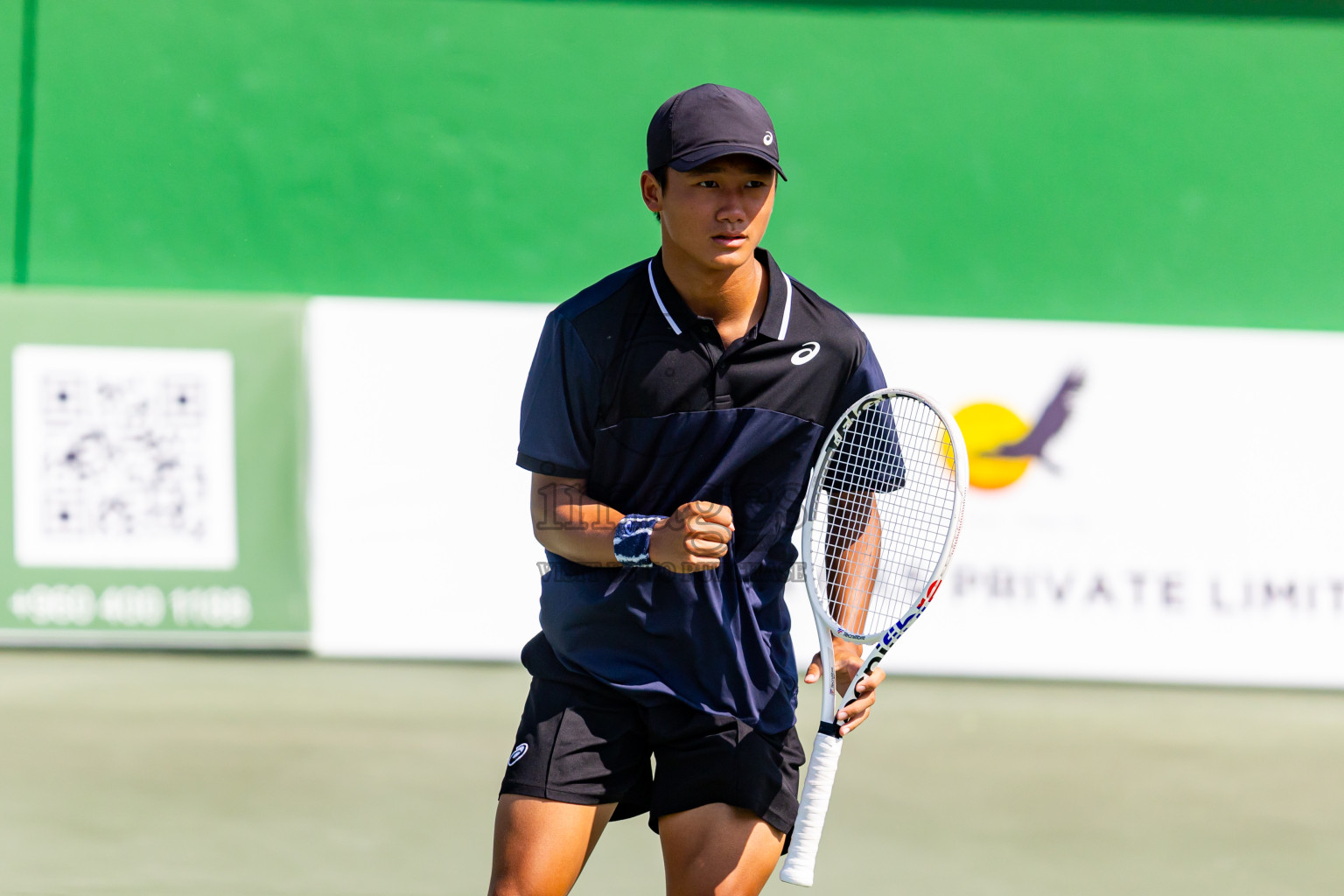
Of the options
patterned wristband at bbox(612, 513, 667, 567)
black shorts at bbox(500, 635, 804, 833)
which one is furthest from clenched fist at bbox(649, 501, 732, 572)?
black shorts at bbox(500, 635, 804, 833)

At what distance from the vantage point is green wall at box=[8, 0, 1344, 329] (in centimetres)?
713

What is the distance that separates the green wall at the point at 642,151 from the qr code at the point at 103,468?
116cm

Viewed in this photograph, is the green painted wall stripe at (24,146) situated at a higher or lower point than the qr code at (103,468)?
higher

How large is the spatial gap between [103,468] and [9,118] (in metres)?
2.18

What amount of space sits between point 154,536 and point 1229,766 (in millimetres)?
4545

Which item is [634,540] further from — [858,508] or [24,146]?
[24,146]

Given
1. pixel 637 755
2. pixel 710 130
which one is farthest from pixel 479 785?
pixel 710 130

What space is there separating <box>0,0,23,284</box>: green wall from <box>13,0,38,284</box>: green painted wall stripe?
0.06ft

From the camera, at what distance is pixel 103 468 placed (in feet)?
20.3

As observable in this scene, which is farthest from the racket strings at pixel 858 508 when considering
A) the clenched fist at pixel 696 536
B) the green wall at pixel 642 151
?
the green wall at pixel 642 151

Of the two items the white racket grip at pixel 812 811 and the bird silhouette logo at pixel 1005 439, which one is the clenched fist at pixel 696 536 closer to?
the white racket grip at pixel 812 811

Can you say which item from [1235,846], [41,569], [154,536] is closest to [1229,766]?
[1235,846]

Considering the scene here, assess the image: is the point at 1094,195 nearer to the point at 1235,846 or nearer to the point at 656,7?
the point at 656,7

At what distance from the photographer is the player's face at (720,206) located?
85.7 inches
